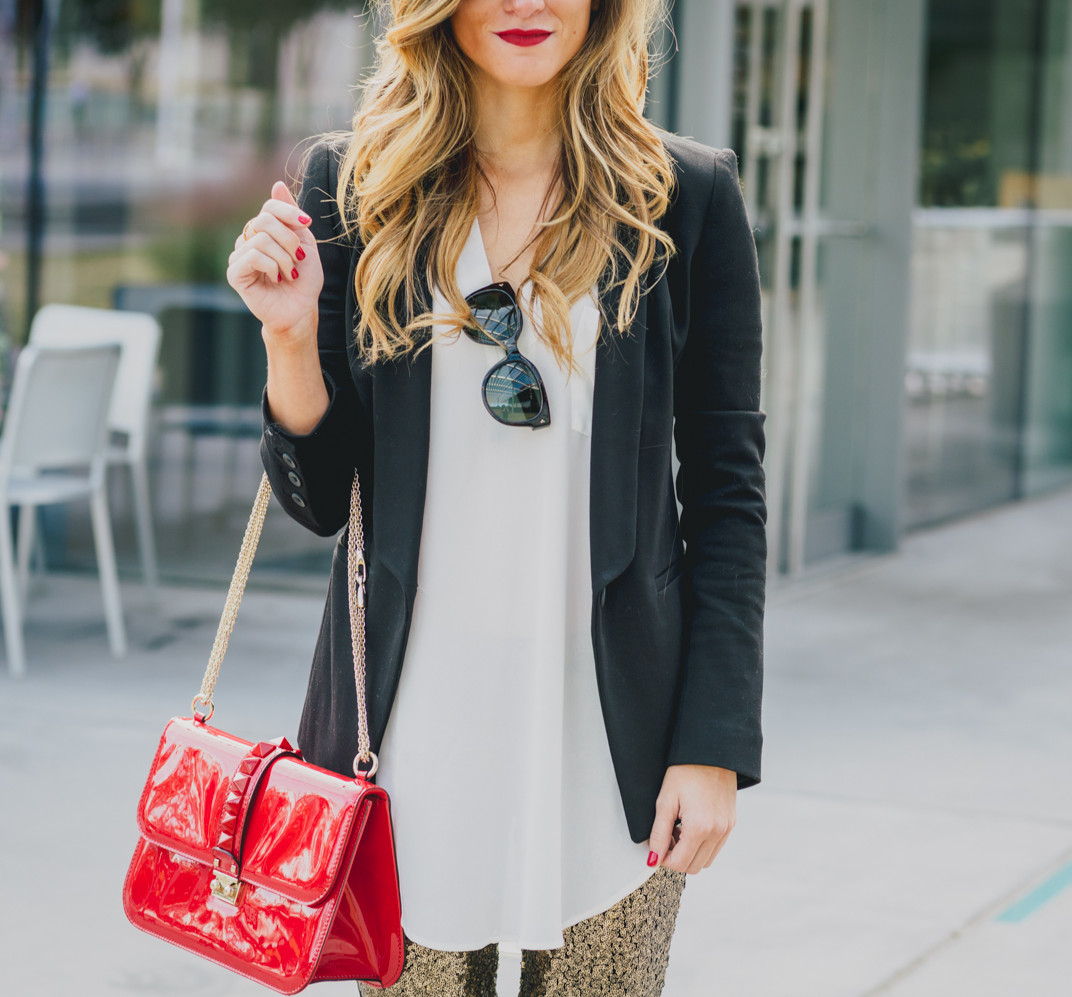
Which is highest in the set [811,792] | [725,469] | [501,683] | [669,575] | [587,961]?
[725,469]

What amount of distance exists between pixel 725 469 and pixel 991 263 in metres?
7.91

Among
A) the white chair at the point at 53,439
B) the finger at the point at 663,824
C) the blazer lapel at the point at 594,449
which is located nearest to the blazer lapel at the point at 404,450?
the blazer lapel at the point at 594,449

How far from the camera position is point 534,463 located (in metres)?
1.54

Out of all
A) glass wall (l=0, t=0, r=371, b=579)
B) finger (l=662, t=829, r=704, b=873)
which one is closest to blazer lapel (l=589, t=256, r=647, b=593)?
finger (l=662, t=829, r=704, b=873)

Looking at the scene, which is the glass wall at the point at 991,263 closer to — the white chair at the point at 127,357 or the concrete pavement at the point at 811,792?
the concrete pavement at the point at 811,792

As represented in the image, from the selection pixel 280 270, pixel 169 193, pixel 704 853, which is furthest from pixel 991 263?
pixel 280 270

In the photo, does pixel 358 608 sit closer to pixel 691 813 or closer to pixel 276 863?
pixel 276 863

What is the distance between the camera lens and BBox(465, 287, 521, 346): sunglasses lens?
152 centimetres

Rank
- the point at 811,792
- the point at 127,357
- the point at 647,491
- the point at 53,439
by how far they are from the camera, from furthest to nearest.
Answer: the point at 127,357 → the point at 53,439 → the point at 811,792 → the point at 647,491

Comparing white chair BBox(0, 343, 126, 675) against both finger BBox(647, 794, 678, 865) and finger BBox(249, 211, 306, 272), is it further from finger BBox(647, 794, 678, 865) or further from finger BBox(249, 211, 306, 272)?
finger BBox(647, 794, 678, 865)

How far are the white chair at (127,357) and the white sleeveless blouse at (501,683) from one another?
4.49 meters

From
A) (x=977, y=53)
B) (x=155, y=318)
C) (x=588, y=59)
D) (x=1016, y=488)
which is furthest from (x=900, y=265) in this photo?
(x=588, y=59)

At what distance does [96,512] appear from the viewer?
5.46 metres

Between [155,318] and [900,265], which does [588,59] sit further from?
[900,265]
